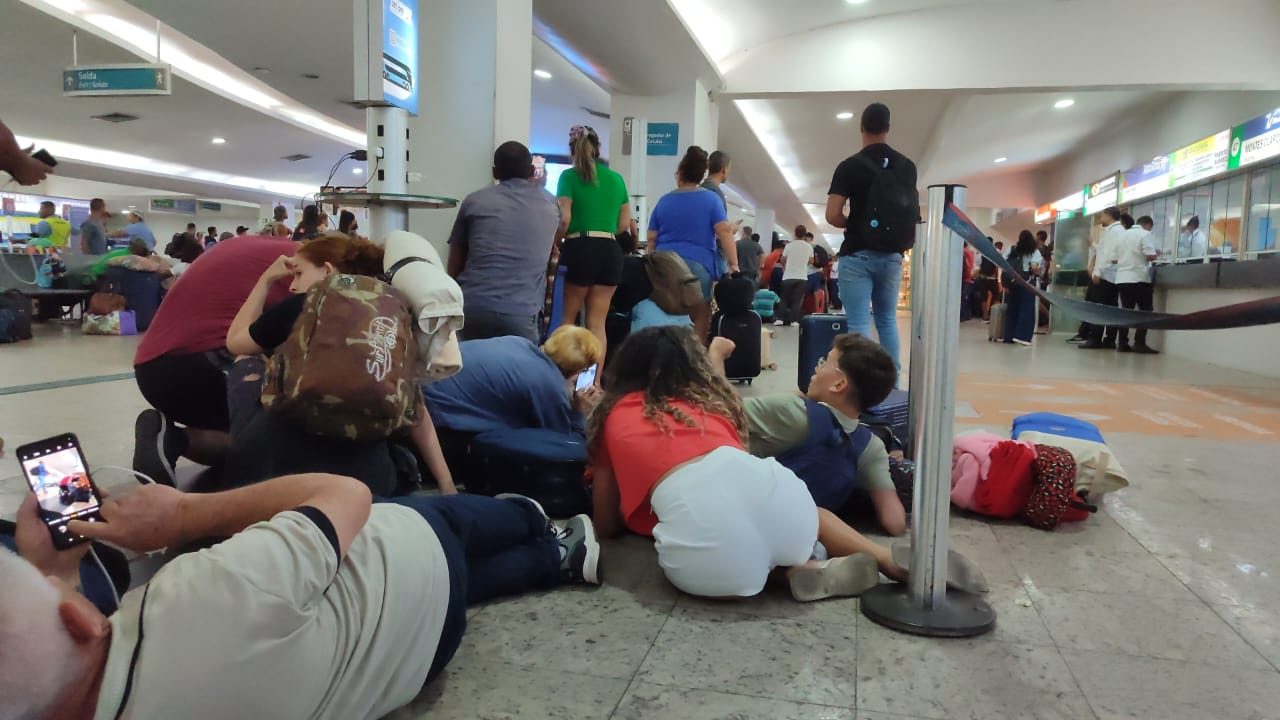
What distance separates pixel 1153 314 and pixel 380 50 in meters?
3.03

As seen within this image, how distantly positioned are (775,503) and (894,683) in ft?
1.58

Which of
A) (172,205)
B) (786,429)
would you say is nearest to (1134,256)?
(786,429)

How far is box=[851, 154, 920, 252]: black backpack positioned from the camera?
4.34 meters

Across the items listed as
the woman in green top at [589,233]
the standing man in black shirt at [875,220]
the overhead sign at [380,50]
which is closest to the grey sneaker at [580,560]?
the overhead sign at [380,50]

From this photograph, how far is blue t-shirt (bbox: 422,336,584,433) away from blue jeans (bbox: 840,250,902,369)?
6.70 ft

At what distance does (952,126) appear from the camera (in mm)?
14938

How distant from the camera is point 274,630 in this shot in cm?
115

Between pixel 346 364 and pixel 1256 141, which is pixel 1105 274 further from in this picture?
pixel 346 364

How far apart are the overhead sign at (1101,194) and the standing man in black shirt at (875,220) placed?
1092cm

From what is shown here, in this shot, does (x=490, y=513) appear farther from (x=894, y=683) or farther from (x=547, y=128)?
(x=547, y=128)

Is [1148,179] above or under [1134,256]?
above

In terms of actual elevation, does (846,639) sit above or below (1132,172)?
below

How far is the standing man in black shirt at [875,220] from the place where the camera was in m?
4.35

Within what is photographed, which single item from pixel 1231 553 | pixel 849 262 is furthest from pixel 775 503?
pixel 849 262
